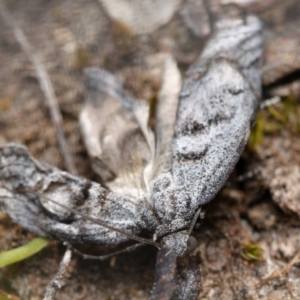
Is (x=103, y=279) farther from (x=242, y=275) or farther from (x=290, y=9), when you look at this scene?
(x=290, y=9)

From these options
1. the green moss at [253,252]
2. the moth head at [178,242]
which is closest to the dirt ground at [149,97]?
the green moss at [253,252]

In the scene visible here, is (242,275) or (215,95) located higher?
(215,95)

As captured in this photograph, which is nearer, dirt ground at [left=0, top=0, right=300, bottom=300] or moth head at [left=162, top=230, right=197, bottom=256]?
moth head at [left=162, top=230, right=197, bottom=256]

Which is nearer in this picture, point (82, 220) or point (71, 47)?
point (82, 220)

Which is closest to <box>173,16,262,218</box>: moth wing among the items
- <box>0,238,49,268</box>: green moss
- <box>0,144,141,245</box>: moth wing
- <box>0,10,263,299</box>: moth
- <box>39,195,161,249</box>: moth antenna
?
<box>0,10,263,299</box>: moth

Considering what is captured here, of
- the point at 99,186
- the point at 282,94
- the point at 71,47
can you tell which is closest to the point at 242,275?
the point at 99,186

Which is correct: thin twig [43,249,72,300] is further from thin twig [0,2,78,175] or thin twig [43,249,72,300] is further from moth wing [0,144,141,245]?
thin twig [0,2,78,175]
